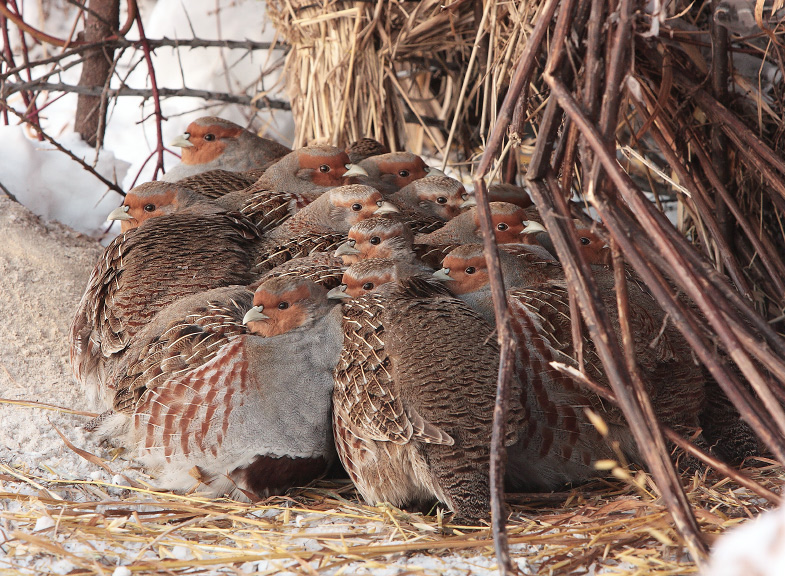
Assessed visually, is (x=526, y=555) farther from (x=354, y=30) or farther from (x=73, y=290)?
(x=354, y=30)

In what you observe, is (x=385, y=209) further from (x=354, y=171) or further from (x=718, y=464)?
(x=718, y=464)

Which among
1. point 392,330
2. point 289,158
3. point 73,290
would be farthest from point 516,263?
point 73,290

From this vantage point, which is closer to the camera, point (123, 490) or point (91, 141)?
point (123, 490)

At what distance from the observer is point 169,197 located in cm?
351

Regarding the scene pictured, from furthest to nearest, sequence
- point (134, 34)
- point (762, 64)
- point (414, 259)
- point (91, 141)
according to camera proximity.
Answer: point (134, 34) → point (91, 141) → point (414, 259) → point (762, 64)

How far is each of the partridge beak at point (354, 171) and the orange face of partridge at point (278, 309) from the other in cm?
122

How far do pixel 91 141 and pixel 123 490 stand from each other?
3100 mm

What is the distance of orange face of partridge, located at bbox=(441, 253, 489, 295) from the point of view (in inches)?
114

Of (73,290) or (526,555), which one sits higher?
(73,290)

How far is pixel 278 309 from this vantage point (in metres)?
2.63

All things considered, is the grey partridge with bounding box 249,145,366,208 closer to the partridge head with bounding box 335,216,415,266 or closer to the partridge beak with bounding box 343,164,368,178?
the partridge beak with bounding box 343,164,368,178

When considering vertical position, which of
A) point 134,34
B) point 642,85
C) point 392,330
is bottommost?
point 392,330

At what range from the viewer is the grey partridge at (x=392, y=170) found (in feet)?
13.3

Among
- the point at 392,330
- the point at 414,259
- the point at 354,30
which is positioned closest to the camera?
the point at 392,330
